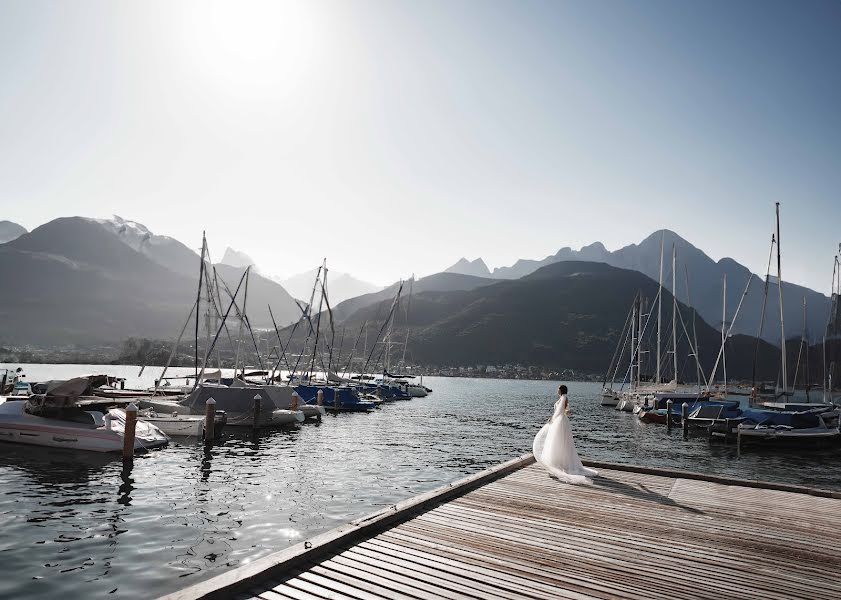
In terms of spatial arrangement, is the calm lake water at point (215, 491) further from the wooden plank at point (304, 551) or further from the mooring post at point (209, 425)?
the wooden plank at point (304, 551)

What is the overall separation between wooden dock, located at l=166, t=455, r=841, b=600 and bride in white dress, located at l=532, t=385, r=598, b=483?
4.50 feet

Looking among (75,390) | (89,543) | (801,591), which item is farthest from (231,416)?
(801,591)

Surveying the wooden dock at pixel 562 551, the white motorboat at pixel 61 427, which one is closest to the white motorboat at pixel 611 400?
the white motorboat at pixel 61 427

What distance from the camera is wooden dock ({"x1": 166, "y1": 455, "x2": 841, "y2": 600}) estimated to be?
6.53 meters

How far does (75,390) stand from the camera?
25234mm

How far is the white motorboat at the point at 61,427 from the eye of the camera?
24.3 m

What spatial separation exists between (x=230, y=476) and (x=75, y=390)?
31.6 ft

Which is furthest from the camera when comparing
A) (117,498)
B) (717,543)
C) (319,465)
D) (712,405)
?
(712,405)

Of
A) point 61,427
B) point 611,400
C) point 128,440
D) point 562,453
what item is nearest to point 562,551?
point 562,453

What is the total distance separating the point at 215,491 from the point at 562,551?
1444 centimetres

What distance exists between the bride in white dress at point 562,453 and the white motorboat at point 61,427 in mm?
19678

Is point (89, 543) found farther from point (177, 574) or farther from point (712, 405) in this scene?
point (712, 405)

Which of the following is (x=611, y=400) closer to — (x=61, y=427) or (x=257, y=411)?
(x=257, y=411)

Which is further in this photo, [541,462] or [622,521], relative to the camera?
[541,462]
